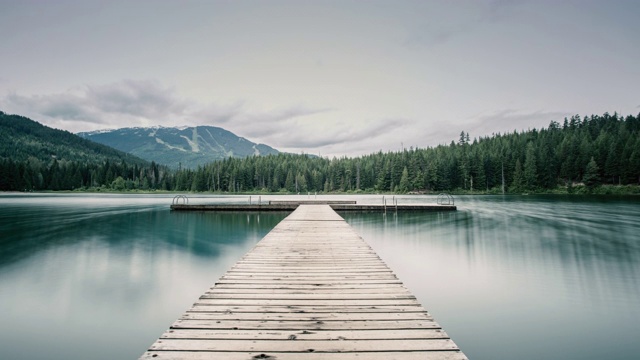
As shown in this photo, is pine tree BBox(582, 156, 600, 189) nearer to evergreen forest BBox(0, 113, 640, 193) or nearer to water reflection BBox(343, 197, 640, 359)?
evergreen forest BBox(0, 113, 640, 193)

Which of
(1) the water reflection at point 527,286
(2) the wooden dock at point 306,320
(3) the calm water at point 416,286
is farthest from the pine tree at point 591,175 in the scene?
(2) the wooden dock at point 306,320

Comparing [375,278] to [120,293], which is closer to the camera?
[375,278]

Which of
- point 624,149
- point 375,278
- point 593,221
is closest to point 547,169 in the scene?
point 624,149

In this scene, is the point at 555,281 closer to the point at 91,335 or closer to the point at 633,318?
the point at 633,318

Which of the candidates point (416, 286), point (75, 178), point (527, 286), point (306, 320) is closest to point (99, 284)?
point (306, 320)

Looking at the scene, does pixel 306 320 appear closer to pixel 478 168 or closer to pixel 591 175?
pixel 591 175

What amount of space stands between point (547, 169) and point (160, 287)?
3661 inches

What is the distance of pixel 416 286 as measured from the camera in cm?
1021

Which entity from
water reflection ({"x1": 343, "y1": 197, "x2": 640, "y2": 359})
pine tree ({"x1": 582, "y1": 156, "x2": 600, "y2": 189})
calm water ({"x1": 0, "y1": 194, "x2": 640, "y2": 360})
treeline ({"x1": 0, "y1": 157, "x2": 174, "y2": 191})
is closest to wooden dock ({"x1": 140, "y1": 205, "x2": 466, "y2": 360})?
calm water ({"x1": 0, "y1": 194, "x2": 640, "y2": 360})

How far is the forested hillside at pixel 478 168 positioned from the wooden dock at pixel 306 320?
85449 mm

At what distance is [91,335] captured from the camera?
693 cm

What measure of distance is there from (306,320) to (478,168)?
93.1m

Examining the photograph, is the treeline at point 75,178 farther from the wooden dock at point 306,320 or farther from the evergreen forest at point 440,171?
the wooden dock at point 306,320

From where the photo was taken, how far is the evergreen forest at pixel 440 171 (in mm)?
78000
